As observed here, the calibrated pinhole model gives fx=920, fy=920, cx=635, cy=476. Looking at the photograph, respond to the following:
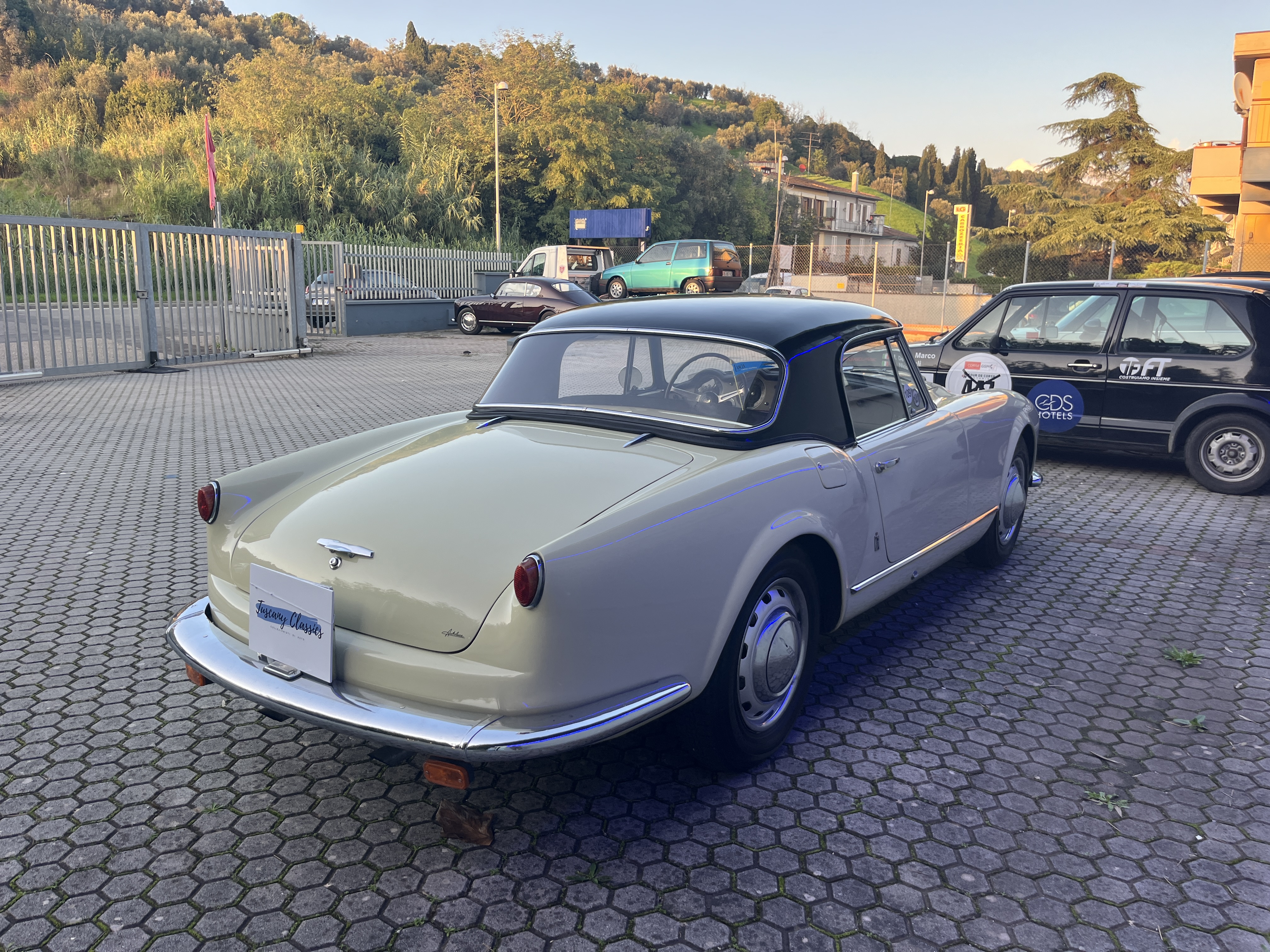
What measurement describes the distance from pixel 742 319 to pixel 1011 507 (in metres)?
2.65

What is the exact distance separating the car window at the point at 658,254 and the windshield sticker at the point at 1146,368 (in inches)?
875

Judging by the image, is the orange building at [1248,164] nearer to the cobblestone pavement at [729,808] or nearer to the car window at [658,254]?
the car window at [658,254]

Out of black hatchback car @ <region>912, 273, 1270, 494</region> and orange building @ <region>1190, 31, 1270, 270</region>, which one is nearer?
black hatchback car @ <region>912, 273, 1270, 494</region>

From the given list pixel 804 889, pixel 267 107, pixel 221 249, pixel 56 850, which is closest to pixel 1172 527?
pixel 804 889

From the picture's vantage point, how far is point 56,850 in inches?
105

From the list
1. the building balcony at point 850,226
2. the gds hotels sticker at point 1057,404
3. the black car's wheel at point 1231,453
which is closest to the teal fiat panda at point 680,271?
the gds hotels sticker at point 1057,404

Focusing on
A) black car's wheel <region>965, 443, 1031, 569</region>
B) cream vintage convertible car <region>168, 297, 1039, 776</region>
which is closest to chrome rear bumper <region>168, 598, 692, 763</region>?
cream vintage convertible car <region>168, 297, 1039, 776</region>

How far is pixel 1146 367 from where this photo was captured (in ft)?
25.2

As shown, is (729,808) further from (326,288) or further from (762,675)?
(326,288)

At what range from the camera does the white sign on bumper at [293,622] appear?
267 cm

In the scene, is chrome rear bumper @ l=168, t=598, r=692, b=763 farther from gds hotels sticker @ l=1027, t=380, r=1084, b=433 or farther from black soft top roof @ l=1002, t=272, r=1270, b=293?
black soft top roof @ l=1002, t=272, r=1270, b=293

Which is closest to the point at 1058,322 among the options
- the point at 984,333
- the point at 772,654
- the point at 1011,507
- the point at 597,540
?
the point at 984,333

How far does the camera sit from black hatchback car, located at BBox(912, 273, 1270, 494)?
24.1 feet

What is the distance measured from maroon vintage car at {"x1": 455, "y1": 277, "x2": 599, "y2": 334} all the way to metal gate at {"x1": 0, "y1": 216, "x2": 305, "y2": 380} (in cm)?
693
